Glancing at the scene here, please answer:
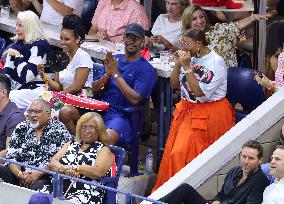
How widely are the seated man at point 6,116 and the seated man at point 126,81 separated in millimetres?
872

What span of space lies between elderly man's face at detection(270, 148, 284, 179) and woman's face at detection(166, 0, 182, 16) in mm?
3270

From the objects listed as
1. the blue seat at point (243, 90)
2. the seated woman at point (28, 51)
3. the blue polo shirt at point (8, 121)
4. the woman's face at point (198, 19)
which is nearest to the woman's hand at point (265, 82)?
the blue seat at point (243, 90)

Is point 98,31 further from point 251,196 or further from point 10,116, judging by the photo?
point 251,196

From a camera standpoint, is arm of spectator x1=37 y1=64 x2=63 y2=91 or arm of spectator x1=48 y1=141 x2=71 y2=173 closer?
arm of spectator x1=48 y1=141 x2=71 y2=173

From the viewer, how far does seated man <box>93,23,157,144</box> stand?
1174 cm

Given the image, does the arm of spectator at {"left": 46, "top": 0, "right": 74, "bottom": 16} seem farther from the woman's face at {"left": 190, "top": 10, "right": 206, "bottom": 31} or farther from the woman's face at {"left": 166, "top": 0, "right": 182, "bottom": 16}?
the woman's face at {"left": 190, "top": 10, "right": 206, "bottom": 31}

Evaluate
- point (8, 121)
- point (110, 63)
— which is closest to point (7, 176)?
point (8, 121)

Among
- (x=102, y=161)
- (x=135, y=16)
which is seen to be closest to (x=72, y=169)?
(x=102, y=161)

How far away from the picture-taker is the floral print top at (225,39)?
12.2m

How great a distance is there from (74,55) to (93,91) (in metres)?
0.46

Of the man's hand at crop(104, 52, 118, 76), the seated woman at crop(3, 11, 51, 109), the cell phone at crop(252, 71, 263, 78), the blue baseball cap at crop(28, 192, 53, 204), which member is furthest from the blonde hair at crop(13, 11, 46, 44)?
the blue baseball cap at crop(28, 192, 53, 204)

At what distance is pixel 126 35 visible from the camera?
466 inches

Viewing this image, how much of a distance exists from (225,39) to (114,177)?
2242 millimetres

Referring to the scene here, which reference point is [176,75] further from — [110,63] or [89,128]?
[89,128]
